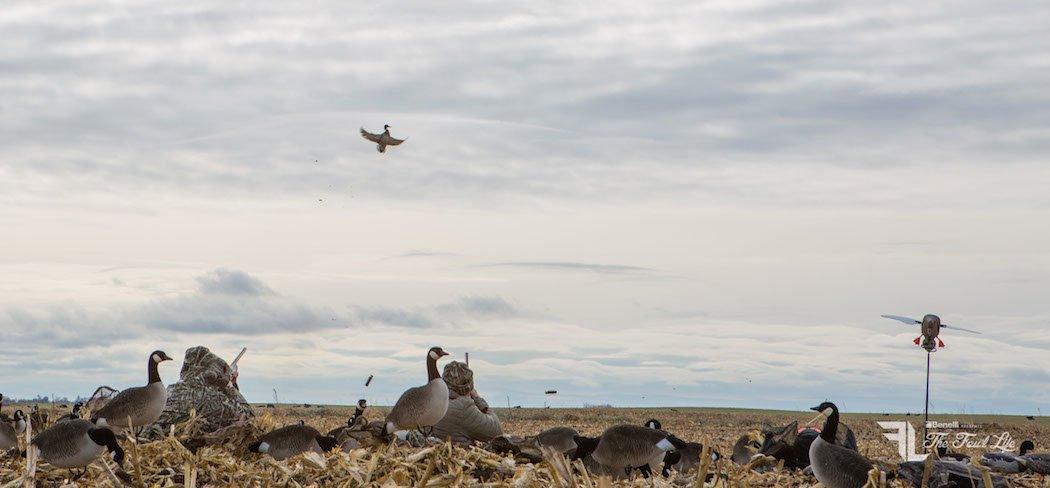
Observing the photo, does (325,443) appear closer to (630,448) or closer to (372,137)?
(630,448)

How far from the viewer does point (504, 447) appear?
12297 mm

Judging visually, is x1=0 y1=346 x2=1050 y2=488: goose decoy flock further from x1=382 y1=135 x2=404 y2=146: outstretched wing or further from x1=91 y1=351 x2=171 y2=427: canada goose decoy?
x1=382 y1=135 x2=404 y2=146: outstretched wing

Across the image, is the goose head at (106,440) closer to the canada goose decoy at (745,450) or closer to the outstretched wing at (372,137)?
the canada goose decoy at (745,450)

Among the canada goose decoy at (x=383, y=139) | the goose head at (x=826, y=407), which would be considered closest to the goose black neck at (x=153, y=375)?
the goose head at (x=826, y=407)

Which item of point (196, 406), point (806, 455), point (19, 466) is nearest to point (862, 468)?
point (806, 455)

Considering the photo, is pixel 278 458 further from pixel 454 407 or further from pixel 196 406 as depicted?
pixel 454 407

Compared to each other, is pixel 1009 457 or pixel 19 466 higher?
pixel 1009 457

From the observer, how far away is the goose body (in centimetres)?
1157

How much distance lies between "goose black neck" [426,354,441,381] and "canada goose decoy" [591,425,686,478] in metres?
5.94

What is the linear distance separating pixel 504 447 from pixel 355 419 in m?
5.65

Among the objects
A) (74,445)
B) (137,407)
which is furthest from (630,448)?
(137,407)

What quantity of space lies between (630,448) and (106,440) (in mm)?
5812

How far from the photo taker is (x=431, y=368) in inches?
730

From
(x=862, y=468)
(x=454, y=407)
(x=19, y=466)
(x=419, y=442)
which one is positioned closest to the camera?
(x=862, y=468)
